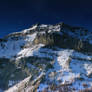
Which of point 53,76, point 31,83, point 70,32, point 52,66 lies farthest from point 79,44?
point 31,83

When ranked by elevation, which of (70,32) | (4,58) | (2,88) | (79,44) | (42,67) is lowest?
(2,88)

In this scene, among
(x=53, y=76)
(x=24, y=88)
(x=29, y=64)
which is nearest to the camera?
(x=24, y=88)

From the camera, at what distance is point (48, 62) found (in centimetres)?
4394

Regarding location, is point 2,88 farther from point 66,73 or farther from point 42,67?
point 66,73

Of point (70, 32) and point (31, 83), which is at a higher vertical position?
point (70, 32)

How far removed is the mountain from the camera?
3447 centimetres

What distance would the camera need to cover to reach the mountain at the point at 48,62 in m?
34.5

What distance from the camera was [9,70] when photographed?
45.1 meters

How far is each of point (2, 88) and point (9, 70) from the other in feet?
24.3

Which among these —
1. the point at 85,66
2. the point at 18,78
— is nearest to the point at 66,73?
the point at 85,66

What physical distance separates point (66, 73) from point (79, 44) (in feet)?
68.0

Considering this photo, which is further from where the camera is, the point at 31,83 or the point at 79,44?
the point at 79,44

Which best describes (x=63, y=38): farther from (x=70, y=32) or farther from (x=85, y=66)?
(x=85, y=66)

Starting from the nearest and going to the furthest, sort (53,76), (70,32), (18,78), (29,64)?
(53,76) < (18,78) < (29,64) < (70,32)
